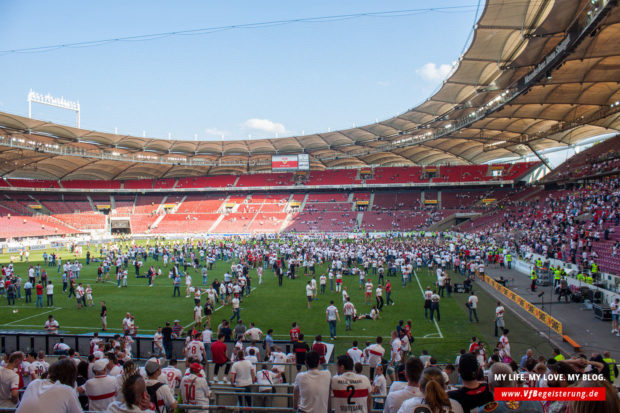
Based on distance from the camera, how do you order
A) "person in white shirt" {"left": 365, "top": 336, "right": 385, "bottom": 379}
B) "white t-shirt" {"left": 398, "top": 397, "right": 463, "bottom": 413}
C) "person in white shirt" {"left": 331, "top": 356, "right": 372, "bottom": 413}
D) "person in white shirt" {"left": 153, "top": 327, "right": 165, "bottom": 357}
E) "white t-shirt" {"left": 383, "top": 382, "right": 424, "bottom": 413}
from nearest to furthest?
"white t-shirt" {"left": 398, "top": 397, "right": 463, "bottom": 413} < "white t-shirt" {"left": 383, "top": 382, "right": 424, "bottom": 413} < "person in white shirt" {"left": 331, "top": 356, "right": 372, "bottom": 413} < "person in white shirt" {"left": 365, "top": 336, "right": 385, "bottom": 379} < "person in white shirt" {"left": 153, "top": 327, "right": 165, "bottom": 357}

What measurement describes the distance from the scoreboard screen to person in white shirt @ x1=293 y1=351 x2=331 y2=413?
53390mm

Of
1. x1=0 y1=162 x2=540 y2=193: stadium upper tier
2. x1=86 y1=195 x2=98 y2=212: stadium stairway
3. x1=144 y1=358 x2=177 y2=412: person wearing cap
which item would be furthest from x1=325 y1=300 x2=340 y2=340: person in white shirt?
x1=86 y1=195 x2=98 y2=212: stadium stairway

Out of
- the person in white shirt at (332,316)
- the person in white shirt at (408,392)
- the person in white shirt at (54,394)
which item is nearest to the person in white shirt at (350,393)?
the person in white shirt at (408,392)

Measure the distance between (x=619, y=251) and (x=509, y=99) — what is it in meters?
12.5

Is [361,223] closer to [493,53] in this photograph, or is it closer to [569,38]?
[493,53]

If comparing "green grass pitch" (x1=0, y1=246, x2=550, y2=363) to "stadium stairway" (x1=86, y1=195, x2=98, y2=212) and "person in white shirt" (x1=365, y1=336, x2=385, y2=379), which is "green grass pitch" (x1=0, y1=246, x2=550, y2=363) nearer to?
"person in white shirt" (x1=365, y1=336, x2=385, y2=379)

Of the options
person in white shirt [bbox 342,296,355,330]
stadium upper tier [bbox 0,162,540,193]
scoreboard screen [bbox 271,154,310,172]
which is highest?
scoreboard screen [bbox 271,154,310,172]

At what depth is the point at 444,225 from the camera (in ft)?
161

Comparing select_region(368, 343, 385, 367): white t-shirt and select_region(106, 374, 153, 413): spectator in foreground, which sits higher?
select_region(106, 374, 153, 413): spectator in foreground

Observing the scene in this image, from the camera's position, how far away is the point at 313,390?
4070mm

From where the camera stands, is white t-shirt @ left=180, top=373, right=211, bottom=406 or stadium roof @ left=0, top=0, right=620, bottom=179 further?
stadium roof @ left=0, top=0, right=620, bottom=179

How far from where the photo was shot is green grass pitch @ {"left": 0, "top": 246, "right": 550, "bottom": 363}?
12.1m

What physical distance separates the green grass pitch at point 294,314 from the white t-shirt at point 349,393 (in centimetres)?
710

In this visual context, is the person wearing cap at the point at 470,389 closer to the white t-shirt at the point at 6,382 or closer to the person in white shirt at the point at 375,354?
the person in white shirt at the point at 375,354
